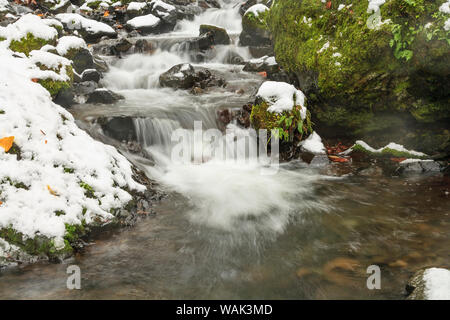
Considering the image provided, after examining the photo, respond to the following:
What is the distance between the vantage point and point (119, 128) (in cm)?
737

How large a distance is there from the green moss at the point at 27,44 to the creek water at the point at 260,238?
363 cm

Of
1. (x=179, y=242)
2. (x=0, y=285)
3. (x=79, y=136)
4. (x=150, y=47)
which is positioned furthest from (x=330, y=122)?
(x=150, y=47)

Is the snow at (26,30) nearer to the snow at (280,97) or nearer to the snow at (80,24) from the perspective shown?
the snow at (80,24)

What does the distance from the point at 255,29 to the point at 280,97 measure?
34.3 feet

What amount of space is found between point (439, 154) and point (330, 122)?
242cm

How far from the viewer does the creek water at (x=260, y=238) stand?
9.98 ft

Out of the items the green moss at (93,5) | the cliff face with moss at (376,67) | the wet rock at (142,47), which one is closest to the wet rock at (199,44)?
the wet rock at (142,47)

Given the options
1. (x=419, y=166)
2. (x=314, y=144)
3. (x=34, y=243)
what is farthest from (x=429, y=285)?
(x=314, y=144)

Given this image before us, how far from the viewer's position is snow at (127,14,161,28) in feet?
63.5

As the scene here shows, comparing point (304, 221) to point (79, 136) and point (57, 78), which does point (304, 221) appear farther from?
point (57, 78)

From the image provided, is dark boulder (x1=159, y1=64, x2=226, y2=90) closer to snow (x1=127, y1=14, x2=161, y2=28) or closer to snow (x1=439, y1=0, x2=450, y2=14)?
snow (x1=439, y1=0, x2=450, y2=14)

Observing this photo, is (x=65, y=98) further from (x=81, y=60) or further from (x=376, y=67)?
(x=376, y=67)

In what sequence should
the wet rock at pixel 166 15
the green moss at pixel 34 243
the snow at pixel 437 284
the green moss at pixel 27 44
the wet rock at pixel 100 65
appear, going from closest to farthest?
the snow at pixel 437 284 < the green moss at pixel 34 243 < the green moss at pixel 27 44 < the wet rock at pixel 100 65 < the wet rock at pixel 166 15

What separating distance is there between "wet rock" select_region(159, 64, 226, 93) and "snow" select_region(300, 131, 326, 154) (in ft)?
16.9
